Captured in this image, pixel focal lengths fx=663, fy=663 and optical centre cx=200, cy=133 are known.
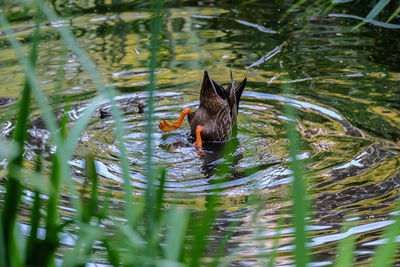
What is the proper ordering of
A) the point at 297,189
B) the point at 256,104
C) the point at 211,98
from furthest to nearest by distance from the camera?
the point at 256,104 → the point at 211,98 → the point at 297,189

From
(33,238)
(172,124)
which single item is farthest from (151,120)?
(172,124)

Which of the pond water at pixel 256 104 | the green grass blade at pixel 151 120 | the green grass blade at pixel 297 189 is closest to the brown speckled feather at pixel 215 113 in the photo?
the pond water at pixel 256 104

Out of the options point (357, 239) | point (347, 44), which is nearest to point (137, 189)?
point (357, 239)

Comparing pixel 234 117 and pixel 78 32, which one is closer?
pixel 234 117

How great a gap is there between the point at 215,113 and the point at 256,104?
0.50 meters

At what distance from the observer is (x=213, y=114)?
5641 mm

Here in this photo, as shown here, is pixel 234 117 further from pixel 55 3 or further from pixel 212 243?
pixel 55 3

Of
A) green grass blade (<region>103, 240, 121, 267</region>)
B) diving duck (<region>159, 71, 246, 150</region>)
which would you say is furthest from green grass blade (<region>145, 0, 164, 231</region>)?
diving duck (<region>159, 71, 246, 150</region>)

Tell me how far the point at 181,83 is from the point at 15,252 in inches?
184

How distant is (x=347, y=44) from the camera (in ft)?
23.2

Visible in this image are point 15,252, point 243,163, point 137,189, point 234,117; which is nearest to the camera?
point 15,252

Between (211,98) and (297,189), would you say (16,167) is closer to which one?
(297,189)

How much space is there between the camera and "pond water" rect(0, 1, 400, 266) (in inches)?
157

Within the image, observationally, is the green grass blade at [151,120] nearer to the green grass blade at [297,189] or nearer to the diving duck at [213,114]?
the green grass blade at [297,189]
